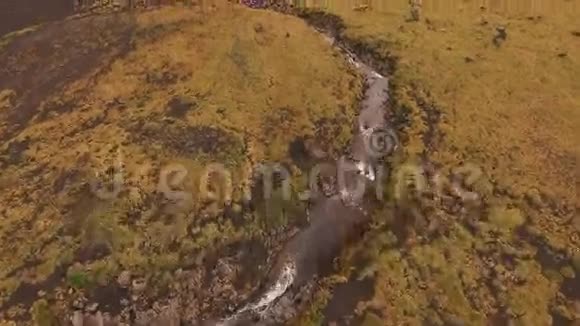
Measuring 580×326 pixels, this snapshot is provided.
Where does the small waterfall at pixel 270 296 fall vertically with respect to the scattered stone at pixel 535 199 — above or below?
below

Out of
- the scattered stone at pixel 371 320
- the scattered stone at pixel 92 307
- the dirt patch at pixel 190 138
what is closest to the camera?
the scattered stone at pixel 92 307

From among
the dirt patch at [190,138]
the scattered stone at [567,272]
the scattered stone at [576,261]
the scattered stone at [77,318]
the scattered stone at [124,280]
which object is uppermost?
the dirt patch at [190,138]

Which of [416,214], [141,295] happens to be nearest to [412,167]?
[416,214]

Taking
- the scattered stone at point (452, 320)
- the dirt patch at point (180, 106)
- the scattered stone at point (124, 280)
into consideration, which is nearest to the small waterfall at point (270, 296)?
the scattered stone at point (124, 280)

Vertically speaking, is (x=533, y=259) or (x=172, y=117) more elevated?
(x=172, y=117)

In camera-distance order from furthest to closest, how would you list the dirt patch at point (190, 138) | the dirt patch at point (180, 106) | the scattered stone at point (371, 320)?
the dirt patch at point (180, 106)
the dirt patch at point (190, 138)
the scattered stone at point (371, 320)

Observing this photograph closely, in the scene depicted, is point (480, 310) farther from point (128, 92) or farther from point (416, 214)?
point (128, 92)

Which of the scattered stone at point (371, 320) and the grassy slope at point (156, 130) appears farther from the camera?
the grassy slope at point (156, 130)

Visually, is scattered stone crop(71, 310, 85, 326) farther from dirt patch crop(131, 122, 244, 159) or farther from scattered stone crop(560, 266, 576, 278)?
scattered stone crop(560, 266, 576, 278)

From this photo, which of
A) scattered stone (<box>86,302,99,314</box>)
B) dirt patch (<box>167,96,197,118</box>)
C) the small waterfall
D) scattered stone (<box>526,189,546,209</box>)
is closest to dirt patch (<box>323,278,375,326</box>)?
the small waterfall

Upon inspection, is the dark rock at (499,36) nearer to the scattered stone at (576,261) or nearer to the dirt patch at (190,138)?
the scattered stone at (576,261)

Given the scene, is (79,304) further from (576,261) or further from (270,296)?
(576,261)
